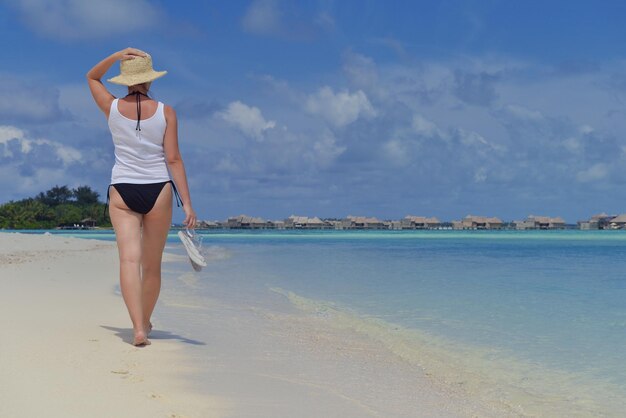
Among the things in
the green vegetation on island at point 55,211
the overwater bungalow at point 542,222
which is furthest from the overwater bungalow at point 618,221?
the green vegetation on island at point 55,211

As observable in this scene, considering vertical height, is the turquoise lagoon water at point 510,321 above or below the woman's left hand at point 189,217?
below

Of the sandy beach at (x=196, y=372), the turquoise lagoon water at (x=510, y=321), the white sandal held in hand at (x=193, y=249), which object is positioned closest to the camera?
the sandy beach at (x=196, y=372)

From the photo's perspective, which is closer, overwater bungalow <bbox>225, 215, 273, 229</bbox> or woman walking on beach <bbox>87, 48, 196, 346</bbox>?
woman walking on beach <bbox>87, 48, 196, 346</bbox>

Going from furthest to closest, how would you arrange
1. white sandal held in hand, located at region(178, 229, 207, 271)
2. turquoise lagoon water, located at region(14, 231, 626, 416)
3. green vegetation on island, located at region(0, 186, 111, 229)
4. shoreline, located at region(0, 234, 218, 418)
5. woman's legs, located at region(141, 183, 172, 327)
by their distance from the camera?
green vegetation on island, located at region(0, 186, 111, 229), turquoise lagoon water, located at region(14, 231, 626, 416), white sandal held in hand, located at region(178, 229, 207, 271), woman's legs, located at region(141, 183, 172, 327), shoreline, located at region(0, 234, 218, 418)

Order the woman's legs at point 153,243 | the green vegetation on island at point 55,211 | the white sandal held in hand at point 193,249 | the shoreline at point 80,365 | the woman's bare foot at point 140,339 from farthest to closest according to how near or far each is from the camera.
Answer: the green vegetation on island at point 55,211 < the white sandal held in hand at point 193,249 < the woman's legs at point 153,243 < the woman's bare foot at point 140,339 < the shoreline at point 80,365

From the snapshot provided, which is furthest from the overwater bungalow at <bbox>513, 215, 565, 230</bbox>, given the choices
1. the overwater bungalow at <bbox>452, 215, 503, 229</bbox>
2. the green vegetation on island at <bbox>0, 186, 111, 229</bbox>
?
the green vegetation on island at <bbox>0, 186, 111, 229</bbox>

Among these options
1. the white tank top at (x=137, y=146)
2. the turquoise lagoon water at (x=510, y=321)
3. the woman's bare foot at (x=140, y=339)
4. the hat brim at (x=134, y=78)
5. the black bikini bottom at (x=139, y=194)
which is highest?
the hat brim at (x=134, y=78)

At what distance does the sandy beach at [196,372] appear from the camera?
321 cm

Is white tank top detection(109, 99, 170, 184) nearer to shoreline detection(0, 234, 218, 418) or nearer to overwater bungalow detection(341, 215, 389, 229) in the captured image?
shoreline detection(0, 234, 218, 418)

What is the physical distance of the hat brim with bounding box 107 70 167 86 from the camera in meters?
4.53

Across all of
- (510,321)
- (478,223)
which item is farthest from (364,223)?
(510,321)

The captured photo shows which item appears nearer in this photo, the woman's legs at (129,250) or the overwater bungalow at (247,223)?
the woman's legs at (129,250)

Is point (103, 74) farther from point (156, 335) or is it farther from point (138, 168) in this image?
point (156, 335)

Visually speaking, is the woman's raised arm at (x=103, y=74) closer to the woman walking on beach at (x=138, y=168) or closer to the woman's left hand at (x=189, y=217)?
the woman walking on beach at (x=138, y=168)
